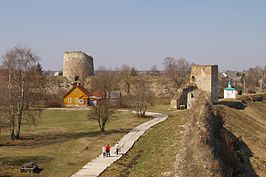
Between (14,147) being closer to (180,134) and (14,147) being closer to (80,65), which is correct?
(180,134)

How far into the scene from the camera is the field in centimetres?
1703

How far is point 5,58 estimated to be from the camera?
76.2ft

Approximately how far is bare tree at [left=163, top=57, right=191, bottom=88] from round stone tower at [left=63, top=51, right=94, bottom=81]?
14.5m

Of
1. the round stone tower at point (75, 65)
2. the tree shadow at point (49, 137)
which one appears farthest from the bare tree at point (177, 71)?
the tree shadow at point (49, 137)

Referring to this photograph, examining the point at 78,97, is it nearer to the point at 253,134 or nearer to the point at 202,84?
the point at 202,84

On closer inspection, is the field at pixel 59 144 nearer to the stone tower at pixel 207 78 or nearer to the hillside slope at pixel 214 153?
the hillside slope at pixel 214 153

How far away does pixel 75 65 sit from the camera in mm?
63125

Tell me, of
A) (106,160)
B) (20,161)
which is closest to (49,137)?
(20,161)

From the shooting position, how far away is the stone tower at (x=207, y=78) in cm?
3562

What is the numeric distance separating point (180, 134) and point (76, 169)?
712cm

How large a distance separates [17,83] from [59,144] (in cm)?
513

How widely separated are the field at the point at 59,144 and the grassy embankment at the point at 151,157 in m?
1.88

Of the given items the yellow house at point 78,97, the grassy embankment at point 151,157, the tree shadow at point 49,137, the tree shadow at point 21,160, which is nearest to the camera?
the grassy embankment at point 151,157

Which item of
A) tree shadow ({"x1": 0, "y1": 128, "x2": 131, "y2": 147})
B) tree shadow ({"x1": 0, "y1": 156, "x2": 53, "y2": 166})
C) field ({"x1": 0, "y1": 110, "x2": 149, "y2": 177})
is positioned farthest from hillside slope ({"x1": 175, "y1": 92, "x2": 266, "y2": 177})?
tree shadow ({"x1": 0, "y1": 128, "x2": 131, "y2": 147})
